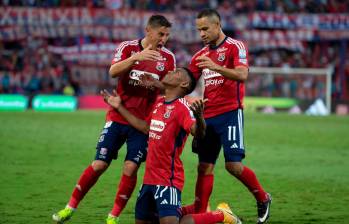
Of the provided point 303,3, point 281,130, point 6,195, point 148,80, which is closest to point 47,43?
point 303,3

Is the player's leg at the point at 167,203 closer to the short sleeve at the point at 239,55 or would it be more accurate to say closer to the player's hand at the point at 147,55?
the player's hand at the point at 147,55

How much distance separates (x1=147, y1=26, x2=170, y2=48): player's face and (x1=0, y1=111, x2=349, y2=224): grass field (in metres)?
2.20

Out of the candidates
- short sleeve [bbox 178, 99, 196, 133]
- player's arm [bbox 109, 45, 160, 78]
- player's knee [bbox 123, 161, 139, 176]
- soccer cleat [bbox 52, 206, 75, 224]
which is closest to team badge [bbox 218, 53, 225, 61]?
player's arm [bbox 109, 45, 160, 78]

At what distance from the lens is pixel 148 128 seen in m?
8.56

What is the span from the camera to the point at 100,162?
930 centimetres

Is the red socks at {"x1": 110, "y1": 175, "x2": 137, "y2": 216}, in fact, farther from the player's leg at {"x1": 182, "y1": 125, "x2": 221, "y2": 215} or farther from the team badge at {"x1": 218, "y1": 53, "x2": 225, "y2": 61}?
the team badge at {"x1": 218, "y1": 53, "x2": 225, "y2": 61}

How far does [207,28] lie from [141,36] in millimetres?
27069

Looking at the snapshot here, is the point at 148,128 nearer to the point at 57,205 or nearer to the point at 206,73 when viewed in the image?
the point at 206,73

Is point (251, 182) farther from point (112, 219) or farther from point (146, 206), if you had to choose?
point (146, 206)

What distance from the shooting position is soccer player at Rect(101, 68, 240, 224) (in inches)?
297

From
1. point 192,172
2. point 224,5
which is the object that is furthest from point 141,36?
point 192,172

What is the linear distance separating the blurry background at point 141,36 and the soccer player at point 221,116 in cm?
2429

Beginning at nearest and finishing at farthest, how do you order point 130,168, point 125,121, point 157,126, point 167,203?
point 167,203 → point 157,126 → point 130,168 → point 125,121

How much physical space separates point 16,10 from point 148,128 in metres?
28.0
